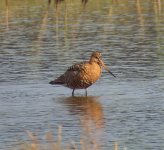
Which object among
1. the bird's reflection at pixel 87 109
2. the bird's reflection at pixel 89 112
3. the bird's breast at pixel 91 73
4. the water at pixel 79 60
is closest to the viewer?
the bird's reflection at pixel 89 112

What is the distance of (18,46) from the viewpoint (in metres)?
24.4

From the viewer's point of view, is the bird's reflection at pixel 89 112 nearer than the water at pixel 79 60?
Yes

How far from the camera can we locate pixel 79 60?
21.3 meters

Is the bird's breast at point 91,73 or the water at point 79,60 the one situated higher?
the bird's breast at point 91,73

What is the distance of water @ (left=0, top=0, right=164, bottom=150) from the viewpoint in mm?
13750

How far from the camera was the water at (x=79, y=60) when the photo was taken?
45.1 feet

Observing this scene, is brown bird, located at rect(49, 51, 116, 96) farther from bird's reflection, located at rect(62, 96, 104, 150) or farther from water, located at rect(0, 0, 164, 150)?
bird's reflection, located at rect(62, 96, 104, 150)

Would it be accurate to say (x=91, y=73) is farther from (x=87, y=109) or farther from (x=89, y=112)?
(x=89, y=112)

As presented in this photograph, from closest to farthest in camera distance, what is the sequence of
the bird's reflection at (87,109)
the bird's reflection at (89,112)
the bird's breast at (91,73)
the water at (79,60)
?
the bird's reflection at (89,112) → the water at (79,60) → the bird's reflection at (87,109) → the bird's breast at (91,73)

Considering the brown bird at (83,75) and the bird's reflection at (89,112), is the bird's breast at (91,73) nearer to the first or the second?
the brown bird at (83,75)

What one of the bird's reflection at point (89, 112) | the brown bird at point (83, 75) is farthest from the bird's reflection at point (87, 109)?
the brown bird at point (83, 75)

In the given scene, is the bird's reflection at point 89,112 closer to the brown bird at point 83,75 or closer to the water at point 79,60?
the water at point 79,60

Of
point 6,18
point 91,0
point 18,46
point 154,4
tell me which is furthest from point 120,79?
point 91,0

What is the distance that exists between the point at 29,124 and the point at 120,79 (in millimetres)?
4557
